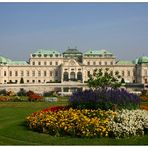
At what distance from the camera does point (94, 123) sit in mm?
14664

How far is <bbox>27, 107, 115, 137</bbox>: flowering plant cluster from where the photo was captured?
14.6m

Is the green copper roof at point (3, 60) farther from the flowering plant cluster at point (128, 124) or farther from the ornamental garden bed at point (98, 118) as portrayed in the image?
the flowering plant cluster at point (128, 124)

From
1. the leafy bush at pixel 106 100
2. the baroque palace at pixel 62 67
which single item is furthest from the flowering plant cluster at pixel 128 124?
the baroque palace at pixel 62 67

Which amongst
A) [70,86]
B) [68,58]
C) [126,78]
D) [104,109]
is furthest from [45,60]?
[104,109]

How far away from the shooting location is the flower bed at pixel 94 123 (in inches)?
574

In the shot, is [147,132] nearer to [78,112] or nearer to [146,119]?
[146,119]

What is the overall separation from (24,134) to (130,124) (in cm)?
420

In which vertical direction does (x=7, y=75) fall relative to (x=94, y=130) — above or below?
above

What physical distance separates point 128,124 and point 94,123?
1297 mm

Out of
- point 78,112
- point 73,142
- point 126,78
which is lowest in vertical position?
point 73,142

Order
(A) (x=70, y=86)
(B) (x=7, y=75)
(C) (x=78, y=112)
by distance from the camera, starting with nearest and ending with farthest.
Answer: (C) (x=78, y=112) < (A) (x=70, y=86) < (B) (x=7, y=75)

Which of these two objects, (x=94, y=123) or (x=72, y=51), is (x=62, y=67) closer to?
(x=72, y=51)

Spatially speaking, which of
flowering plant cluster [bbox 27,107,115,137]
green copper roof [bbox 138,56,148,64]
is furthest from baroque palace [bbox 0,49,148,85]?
flowering plant cluster [bbox 27,107,115,137]

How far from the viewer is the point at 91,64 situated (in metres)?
120
